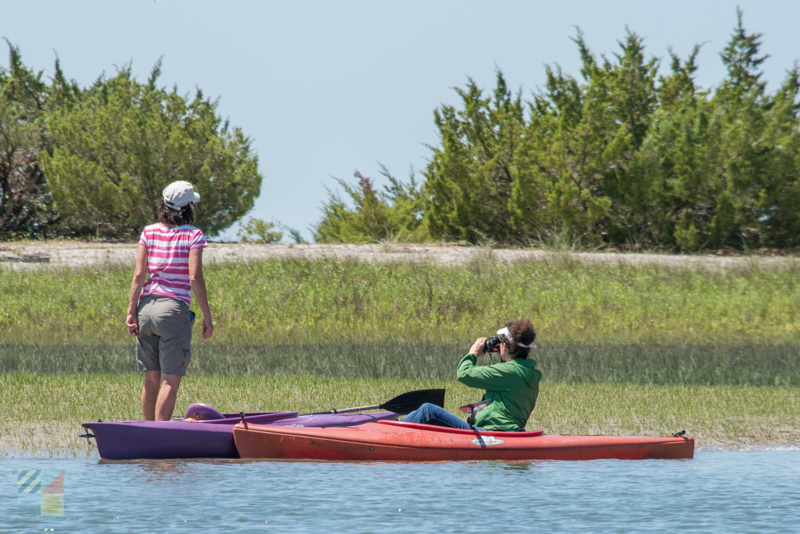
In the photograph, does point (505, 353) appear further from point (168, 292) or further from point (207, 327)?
point (168, 292)

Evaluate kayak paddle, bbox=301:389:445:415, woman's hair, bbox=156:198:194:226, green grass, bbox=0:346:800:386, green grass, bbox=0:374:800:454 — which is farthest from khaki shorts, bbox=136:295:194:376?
green grass, bbox=0:346:800:386

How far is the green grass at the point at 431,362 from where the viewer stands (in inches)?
547

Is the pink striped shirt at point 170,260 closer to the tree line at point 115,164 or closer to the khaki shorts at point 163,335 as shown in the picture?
the khaki shorts at point 163,335

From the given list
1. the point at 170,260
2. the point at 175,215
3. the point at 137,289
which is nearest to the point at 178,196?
the point at 175,215

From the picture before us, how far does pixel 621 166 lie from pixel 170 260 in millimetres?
23806

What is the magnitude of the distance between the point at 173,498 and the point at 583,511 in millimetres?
2851

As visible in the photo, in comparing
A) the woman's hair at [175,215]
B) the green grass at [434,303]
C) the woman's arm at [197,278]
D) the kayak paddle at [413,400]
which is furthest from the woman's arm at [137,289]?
the green grass at [434,303]

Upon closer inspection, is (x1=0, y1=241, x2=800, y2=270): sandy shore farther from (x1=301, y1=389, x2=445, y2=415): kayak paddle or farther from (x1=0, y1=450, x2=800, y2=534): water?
(x1=0, y1=450, x2=800, y2=534): water

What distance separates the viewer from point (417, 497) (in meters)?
7.02

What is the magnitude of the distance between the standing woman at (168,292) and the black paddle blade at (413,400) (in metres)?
2.12

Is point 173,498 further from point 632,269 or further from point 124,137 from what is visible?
point 124,137

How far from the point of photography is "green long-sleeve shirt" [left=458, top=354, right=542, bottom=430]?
25.3ft

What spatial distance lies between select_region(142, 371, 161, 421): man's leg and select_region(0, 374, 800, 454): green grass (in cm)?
79

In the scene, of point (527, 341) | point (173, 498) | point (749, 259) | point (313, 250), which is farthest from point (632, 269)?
→ point (173, 498)
